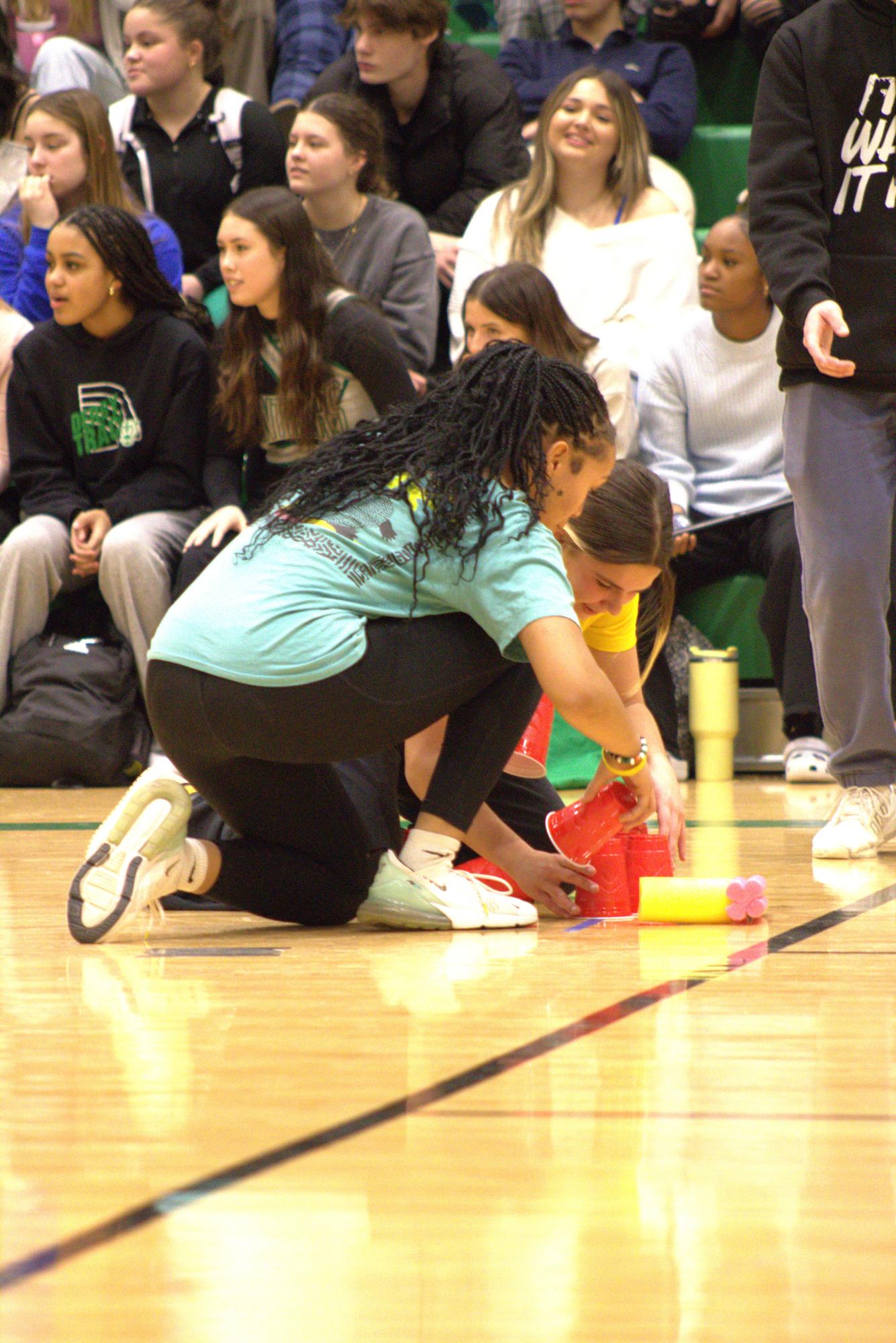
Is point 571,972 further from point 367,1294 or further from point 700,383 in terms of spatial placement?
point 700,383

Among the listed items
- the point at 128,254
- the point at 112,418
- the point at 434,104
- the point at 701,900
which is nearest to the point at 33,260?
the point at 128,254

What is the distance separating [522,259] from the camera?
162 inches

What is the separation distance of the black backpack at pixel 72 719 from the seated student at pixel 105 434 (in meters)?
0.06

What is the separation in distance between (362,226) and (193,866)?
107 inches

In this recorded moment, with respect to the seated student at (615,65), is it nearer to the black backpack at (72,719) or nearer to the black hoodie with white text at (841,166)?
the black backpack at (72,719)

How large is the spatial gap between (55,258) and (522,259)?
1068 mm

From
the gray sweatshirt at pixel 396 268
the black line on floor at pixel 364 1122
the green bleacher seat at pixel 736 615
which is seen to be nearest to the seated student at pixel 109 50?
the gray sweatshirt at pixel 396 268

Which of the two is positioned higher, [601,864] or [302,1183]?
[302,1183]

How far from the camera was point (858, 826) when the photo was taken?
2.44 m

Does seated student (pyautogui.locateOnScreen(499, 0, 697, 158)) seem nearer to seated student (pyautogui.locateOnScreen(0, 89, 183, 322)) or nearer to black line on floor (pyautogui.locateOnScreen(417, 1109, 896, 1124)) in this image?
seated student (pyautogui.locateOnScreen(0, 89, 183, 322))

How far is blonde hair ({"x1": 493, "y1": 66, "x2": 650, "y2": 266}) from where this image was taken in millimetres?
4145

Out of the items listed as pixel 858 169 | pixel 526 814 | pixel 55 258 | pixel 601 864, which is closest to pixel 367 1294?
pixel 601 864

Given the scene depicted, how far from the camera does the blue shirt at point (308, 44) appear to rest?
499 cm

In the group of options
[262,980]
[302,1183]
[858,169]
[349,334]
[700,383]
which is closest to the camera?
[302,1183]
